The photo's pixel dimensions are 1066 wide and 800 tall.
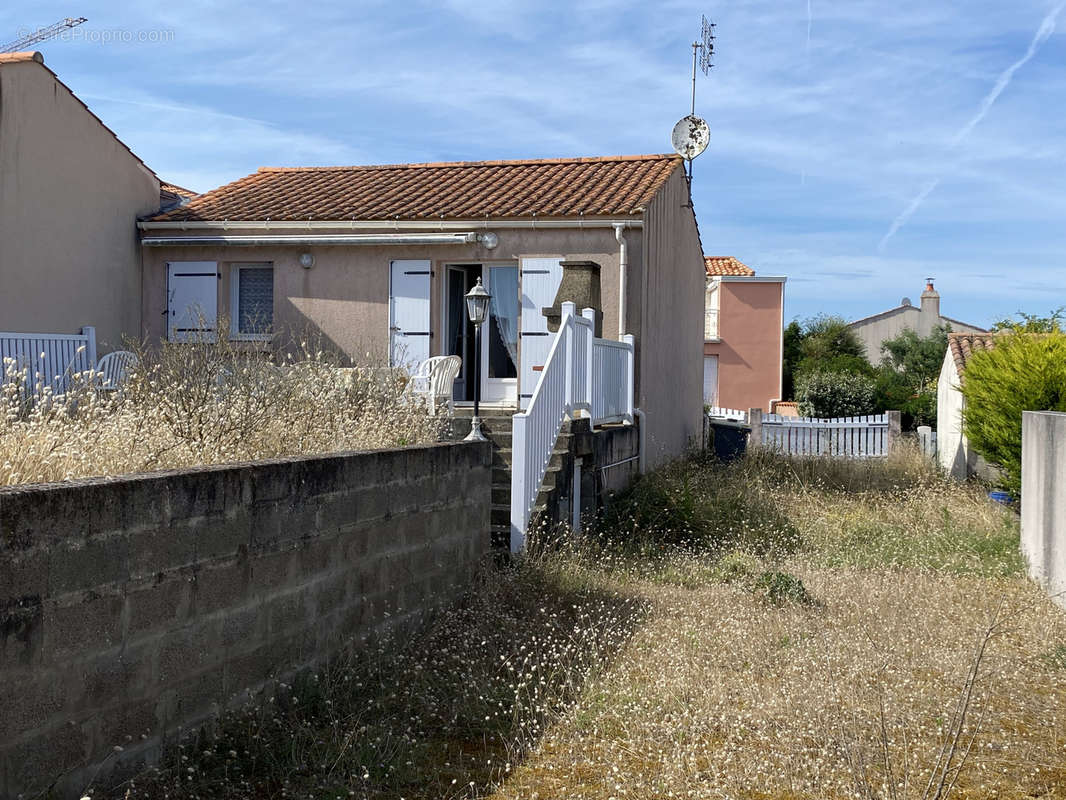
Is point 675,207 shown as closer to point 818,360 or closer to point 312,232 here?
point 312,232

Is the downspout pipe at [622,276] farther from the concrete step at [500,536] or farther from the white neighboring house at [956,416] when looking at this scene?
the white neighboring house at [956,416]

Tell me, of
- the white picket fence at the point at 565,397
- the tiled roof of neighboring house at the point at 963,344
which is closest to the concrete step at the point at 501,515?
the white picket fence at the point at 565,397

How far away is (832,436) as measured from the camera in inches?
816

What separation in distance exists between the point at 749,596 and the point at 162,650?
4.74 metres

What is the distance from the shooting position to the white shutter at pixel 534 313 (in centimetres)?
1382

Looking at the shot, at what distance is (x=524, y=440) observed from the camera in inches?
335

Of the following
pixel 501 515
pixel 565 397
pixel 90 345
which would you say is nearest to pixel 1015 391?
pixel 565 397

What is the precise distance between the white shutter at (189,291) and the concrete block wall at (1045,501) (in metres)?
10.5

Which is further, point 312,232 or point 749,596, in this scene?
point 312,232

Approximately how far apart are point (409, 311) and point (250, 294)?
249 cm

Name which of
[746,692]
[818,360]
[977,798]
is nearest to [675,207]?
[746,692]

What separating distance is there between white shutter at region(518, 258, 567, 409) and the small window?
3752 millimetres

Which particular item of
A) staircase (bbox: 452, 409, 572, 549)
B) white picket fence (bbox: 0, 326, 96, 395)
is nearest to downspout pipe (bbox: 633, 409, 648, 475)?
staircase (bbox: 452, 409, 572, 549)

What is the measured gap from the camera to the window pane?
15.1 metres
